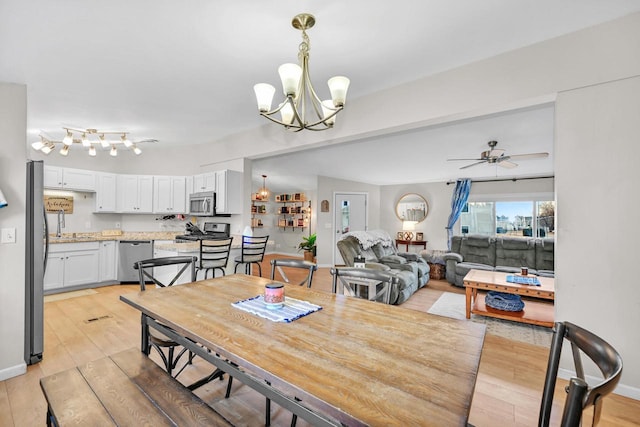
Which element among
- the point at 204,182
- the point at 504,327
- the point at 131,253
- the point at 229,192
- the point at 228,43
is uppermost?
the point at 228,43

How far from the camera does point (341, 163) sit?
20.4 ft

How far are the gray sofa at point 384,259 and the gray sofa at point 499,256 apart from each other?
570mm

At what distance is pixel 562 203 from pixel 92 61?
13.1ft

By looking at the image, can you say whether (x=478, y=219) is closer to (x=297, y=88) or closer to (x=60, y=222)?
(x=297, y=88)

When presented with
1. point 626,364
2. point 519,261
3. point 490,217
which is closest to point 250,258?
point 626,364

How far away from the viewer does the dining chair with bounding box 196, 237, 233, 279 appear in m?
3.69

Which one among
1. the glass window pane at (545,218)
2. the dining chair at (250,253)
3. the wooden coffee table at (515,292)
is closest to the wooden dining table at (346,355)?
the dining chair at (250,253)

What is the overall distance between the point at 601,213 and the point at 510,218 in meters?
5.49

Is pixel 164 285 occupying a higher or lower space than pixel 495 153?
lower

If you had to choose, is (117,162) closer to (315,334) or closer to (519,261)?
(315,334)

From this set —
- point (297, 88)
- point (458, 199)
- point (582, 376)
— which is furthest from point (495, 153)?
point (582, 376)

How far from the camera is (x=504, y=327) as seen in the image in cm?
360

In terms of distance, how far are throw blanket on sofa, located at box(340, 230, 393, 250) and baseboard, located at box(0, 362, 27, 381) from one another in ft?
13.5

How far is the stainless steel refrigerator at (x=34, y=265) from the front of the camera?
97.3 inches
